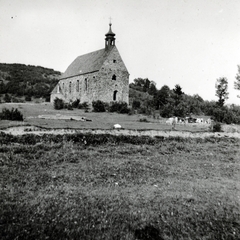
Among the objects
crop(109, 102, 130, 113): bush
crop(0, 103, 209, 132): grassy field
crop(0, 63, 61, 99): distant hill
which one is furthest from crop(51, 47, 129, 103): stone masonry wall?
crop(0, 63, 61, 99): distant hill

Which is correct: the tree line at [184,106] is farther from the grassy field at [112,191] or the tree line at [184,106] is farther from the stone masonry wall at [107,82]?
the grassy field at [112,191]

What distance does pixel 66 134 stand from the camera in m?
13.2

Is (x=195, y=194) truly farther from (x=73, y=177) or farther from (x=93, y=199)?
(x=73, y=177)

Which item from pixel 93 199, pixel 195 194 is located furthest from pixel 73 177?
pixel 195 194

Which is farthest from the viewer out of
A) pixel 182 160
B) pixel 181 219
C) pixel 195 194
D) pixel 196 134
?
pixel 196 134

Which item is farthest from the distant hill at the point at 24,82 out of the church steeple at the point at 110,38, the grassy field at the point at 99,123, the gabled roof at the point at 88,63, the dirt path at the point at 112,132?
the dirt path at the point at 112,132

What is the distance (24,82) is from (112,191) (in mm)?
59466

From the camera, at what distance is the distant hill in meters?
51.9

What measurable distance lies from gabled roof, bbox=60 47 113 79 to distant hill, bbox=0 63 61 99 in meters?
9.99

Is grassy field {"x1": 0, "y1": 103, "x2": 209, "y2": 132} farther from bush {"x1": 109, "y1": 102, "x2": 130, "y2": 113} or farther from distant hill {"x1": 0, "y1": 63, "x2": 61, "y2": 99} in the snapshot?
distant hill {"x1": 0, "y1": 63, "x2": 61, "y2": 99}

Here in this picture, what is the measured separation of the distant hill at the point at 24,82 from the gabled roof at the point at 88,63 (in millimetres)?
9987

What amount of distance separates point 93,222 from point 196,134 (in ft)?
44.5

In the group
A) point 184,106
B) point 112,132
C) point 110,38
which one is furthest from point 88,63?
point 112,132

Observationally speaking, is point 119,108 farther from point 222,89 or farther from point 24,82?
point 24,82
